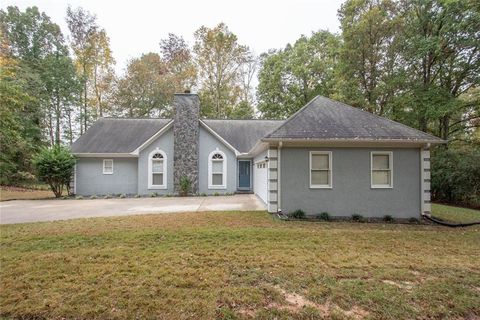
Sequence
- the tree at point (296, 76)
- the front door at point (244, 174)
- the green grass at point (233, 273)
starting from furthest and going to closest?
the tree at point (296, 76)
the front door at point (244, 174)
the green grass at point (233, 273)

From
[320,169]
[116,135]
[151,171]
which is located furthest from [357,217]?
[116,135]

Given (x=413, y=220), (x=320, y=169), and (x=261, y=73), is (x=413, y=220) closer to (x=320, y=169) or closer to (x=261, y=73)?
(x=320, y=169)

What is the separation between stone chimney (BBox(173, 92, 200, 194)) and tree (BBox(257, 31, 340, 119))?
12131mm

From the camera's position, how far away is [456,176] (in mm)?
13422

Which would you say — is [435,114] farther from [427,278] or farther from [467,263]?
[427,278]

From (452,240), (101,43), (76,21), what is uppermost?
(76,21)

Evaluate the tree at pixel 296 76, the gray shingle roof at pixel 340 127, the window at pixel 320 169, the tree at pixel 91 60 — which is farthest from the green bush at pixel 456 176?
the tree at pixel 91 60

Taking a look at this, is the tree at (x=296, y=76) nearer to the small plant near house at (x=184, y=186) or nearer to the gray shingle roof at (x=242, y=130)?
the gray shingle roof at (x=242, y=130)

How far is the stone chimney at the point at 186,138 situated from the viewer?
1491 centimetres

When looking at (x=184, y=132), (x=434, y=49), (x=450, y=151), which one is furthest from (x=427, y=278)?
(x=434, y=49)

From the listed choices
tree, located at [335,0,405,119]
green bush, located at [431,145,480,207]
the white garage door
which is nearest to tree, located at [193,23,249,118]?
tree, located at [335,0,405,119]

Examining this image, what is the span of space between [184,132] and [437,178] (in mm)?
16065

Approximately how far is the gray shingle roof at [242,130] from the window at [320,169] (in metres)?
7.60

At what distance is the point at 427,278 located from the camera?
385cm
